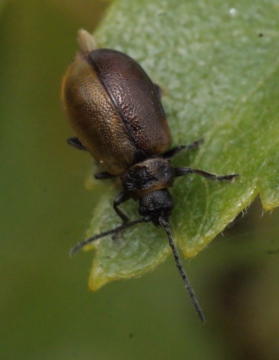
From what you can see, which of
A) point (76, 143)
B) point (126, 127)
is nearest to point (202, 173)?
point (126, 127)

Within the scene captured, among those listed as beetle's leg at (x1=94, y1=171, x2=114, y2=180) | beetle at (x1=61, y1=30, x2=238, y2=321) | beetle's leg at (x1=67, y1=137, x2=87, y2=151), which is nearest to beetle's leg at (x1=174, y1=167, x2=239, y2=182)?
beetle at (x1=61, y1=30, x2=238, y2=321)

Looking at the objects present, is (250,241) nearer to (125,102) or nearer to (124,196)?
(124,196)

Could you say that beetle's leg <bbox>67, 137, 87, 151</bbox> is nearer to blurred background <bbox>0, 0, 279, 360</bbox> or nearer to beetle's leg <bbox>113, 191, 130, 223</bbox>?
blurred background <bbox>0, 0, 279, 360</bbox>

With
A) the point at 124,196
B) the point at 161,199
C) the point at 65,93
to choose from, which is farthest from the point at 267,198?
the point at 65,93

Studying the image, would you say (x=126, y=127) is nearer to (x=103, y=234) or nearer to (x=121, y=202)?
(x=121, y=202)

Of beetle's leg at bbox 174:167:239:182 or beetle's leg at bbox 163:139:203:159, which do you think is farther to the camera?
beetle's leg at bbox 163:139:203:159

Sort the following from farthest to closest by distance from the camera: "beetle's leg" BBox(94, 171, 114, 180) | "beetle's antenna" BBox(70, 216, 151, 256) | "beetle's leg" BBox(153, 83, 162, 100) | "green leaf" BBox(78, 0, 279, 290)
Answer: "beetle's leg" BBox(94, 171, 114, 180)
"beetle's leg" BBox(153, 83, 162, 100)
"beetle's antenna" BBox(70, 216, 151, 256)
"green leaf" BBox(78, 0, 279, 290)
